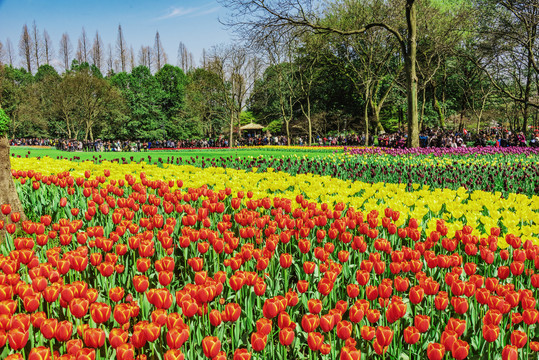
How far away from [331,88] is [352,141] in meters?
15.8

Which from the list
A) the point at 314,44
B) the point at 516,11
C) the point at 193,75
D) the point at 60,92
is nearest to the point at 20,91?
the point at 60,92

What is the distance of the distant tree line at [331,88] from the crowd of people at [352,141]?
1616 mm

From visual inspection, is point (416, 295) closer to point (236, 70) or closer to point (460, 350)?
point (460, 350)

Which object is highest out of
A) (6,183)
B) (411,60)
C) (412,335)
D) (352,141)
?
(411,60)

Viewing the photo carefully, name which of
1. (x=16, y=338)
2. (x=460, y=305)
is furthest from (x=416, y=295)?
(x=16, y=338)

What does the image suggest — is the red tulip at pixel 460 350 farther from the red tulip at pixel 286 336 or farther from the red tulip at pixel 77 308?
the red tulip at pixel 77 308

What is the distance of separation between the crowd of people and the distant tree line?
1.62 m

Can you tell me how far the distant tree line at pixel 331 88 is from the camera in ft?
90.2

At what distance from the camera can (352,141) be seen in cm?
3681

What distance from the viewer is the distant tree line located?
2749 centimetres

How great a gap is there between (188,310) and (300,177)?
5025mm

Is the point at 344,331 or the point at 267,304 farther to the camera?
the point at 267,304

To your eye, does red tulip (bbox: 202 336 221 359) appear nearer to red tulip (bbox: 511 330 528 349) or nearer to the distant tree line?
red tulip (bbox: 511 330 528 349)

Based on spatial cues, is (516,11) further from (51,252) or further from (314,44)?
(51,252)
